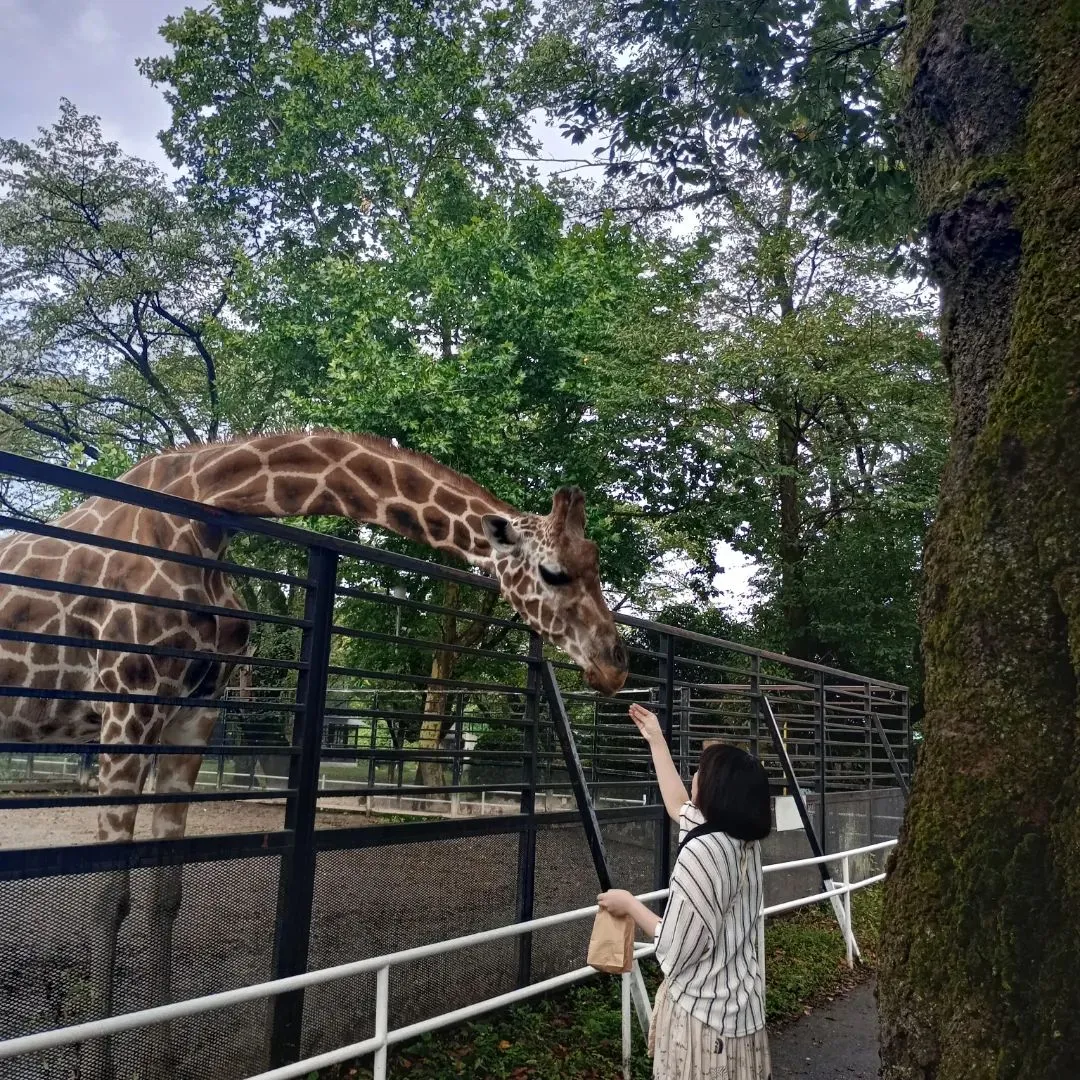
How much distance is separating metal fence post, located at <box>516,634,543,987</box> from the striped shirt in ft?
8.02

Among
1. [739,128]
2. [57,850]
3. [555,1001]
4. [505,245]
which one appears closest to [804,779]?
[555,1001]

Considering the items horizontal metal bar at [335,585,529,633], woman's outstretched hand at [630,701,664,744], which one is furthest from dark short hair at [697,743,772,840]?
horizontal metal bar at [335,585,529,633]

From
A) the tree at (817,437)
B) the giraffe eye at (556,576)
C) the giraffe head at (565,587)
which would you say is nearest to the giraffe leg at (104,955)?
the giraffe head at (565,587)

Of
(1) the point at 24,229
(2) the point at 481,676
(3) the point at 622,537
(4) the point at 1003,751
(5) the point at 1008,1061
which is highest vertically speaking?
(1) the point at 24,229

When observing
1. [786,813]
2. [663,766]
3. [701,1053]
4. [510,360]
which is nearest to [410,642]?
[663,766]

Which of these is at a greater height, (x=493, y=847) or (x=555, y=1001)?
(x=493, y=847)

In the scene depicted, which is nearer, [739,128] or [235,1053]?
[235,1053]

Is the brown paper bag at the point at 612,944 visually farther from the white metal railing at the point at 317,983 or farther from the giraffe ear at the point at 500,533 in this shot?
the giraffe ear at the point at 500,533

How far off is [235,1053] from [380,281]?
1264cm

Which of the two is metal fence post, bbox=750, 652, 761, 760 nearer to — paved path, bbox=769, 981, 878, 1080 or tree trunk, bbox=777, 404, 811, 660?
paved path, bbox=769, 981, 878, 1080

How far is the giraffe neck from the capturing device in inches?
199

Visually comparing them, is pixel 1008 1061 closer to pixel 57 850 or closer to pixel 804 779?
pixel 57 850

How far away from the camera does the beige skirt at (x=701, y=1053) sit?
2.61 meters

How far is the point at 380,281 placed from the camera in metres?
14.5
